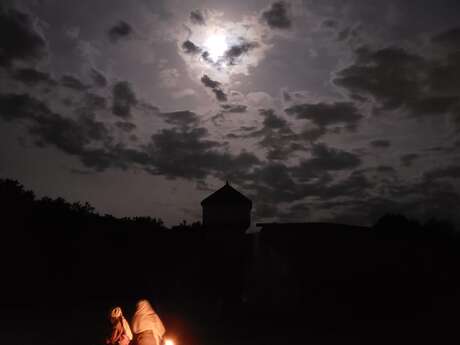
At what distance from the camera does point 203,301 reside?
2742 cm

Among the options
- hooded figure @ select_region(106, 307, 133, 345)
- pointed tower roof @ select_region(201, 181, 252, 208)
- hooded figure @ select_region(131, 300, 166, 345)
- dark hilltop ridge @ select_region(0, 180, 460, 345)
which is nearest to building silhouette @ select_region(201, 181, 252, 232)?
pointed tower roof @ select_region(201, 181, 252, 208)

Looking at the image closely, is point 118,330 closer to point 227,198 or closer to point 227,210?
point 227,210

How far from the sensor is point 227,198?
145 ft

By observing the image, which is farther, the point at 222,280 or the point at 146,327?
the point at 222,280

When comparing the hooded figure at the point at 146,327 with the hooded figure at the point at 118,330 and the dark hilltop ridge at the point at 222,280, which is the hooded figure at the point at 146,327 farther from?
the dark hilltop ridge at the point at 222,280

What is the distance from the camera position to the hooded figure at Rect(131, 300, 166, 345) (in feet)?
29.4

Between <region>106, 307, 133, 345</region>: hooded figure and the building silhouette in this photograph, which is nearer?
<region>106, 307, 133, 345</region>: hooded figure

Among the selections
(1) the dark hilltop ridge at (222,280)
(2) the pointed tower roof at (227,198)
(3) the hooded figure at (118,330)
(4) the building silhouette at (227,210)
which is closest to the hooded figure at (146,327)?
(3) the hooded figure at (118,330)

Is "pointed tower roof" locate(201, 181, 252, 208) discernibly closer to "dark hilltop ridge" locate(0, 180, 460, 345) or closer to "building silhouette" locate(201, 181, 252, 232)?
"building silhouette" locate(201, 181, 252, 232)

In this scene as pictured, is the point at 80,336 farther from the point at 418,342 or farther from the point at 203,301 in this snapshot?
the point at 418,342

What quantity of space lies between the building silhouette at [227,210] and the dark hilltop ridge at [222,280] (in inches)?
420

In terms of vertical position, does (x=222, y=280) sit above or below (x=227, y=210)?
below

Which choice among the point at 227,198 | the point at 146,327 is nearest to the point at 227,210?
the point at 227,198

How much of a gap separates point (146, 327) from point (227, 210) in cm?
3479
